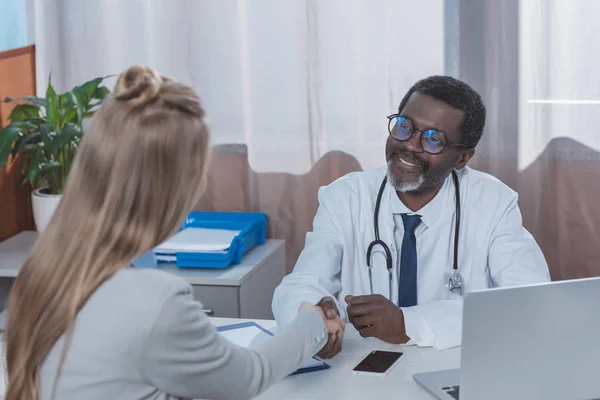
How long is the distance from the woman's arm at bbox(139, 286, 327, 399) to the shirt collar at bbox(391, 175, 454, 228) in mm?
909

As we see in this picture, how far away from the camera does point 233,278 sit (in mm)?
2480

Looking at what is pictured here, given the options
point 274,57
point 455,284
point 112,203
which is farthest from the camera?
point 274,57

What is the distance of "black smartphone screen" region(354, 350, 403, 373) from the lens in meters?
1.62

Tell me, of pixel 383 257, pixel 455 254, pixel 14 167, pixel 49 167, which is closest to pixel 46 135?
pixel 49 167

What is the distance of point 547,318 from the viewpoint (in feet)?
4.32

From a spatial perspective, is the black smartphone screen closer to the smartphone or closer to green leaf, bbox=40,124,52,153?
the smartphone

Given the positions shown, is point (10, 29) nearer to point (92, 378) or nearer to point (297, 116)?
point (297, 116)

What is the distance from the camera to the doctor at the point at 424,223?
6.94 feet

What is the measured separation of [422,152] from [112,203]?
1.18m

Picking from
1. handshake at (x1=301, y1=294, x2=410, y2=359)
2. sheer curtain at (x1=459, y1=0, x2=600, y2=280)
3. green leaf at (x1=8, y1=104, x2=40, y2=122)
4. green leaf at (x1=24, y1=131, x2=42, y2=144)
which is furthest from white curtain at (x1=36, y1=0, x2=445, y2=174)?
handshake at (x1=301, y1=294, x2=410, y2=359)

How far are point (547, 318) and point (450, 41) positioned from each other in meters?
1.67

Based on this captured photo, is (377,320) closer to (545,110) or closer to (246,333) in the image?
(246,333)

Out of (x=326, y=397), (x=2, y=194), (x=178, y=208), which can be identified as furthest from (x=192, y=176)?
(x=2, y=194)

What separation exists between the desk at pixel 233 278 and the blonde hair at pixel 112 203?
1.26m
